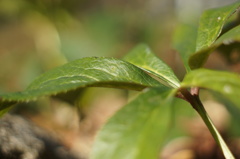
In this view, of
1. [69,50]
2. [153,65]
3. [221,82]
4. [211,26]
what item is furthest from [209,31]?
[69,50]

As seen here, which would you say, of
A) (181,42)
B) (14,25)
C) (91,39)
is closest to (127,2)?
(14,25)

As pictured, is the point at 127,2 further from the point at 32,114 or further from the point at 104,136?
the point at 104,136

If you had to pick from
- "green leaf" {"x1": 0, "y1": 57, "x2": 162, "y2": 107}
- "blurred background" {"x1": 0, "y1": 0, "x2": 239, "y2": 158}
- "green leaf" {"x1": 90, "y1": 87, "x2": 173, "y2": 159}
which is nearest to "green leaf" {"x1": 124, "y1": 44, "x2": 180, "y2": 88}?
"green leaf" {"x1": 0, "y1": 57, "x2": 162, "y2": 107}

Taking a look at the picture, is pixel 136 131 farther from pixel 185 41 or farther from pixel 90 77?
pixel 185 41

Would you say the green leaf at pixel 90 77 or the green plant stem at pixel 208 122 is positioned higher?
the green leaf at pixel 90 77

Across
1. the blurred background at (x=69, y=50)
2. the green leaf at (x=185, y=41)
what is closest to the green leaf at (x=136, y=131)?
the green leaf at (x=185, y=41)

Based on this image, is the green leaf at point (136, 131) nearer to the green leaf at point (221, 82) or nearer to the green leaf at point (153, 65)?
the green leaf at point (221, 82)

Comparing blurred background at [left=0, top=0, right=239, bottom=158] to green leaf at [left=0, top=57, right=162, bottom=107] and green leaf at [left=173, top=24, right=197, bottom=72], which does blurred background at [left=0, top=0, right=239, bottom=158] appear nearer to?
green leaf at [left=173, top=24, right=197, bottom=72]
